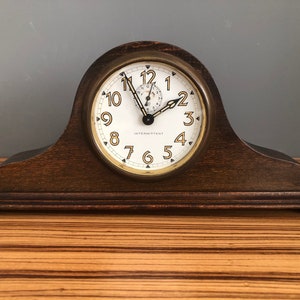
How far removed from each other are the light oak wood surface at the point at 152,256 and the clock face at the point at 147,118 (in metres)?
0.10

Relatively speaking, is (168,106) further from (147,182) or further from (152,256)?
(152,256)

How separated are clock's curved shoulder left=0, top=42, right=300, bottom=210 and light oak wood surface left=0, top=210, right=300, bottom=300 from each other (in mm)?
28

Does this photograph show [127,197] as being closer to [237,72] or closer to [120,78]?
[120,78]

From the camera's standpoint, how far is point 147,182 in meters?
0.74

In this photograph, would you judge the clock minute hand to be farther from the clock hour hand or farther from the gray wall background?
the gray wall background

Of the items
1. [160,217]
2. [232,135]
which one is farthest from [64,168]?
[232,135]

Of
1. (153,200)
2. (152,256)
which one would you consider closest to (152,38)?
(153,200)

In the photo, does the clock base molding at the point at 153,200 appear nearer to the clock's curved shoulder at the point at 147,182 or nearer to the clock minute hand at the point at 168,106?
the clock's curved shoulder at the point at 147,182

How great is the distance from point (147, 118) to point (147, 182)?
4.4 inches

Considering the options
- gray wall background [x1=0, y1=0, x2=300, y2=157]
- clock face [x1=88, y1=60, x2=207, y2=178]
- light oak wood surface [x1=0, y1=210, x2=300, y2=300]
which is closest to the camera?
light oak wood surface [x1=0, y1=210, x2=300, y2=300]

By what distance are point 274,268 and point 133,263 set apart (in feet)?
0.64

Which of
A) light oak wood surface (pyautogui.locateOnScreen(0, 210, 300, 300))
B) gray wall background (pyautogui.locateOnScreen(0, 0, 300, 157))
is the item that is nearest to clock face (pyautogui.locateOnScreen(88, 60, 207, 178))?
light oak wood surface (pyautogui.locateOnScreen(0, 210, 300, 300))

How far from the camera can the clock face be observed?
708 millimetres

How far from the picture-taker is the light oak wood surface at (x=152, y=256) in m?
0.54
